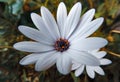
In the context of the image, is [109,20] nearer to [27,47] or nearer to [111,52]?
[111,52]

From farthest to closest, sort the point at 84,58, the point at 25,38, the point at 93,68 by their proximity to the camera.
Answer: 1. the point at 25,38
2. the point at 93,68
3. the point at 84,58

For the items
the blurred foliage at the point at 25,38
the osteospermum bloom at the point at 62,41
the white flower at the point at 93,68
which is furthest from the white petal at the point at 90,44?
the blurred foliage at the point at 25,38

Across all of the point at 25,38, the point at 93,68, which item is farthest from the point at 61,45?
the point at 25,38

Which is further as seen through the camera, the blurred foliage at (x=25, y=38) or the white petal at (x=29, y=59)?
the blurred foliage at (x=25, y=38)

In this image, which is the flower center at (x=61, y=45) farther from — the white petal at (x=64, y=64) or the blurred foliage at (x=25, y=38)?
the blurred foliage at (x=25, y=38)

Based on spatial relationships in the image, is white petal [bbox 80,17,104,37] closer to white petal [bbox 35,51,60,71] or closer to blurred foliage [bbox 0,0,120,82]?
white petal [bbox 35,51,60,71]

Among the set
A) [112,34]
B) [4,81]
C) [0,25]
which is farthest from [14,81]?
[112,34]

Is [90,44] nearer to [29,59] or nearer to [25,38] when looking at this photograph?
[29,59]
